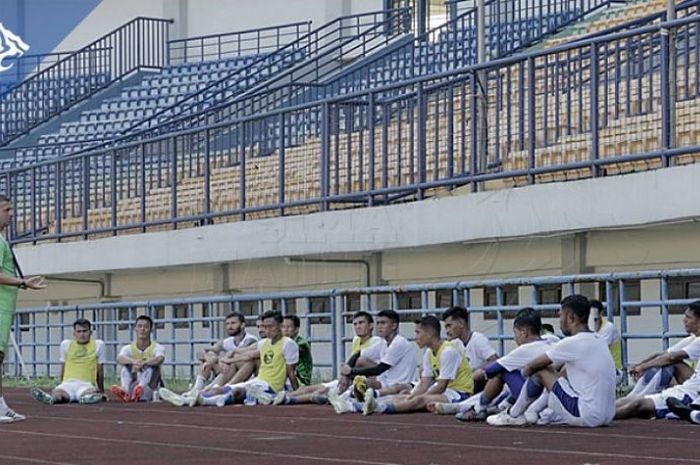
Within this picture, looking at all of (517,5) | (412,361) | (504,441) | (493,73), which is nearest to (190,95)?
(517,5)

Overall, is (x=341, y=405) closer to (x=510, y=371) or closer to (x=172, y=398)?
(x=510, y=371)

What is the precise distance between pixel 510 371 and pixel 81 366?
8.07 metres

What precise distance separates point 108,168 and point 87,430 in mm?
13971

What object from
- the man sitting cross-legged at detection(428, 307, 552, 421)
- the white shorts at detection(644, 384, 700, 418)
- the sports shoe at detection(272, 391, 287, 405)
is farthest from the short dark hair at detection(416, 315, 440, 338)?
the sports shoe at detection(272, 391, 287, 405)

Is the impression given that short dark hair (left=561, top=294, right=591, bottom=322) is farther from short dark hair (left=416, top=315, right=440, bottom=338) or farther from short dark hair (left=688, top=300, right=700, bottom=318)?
short dark hair (left=416, top=315, right=440, bottom=338)

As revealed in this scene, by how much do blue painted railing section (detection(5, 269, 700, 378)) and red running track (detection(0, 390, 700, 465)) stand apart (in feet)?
9.54

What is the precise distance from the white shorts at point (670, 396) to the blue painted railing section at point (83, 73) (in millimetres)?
27942

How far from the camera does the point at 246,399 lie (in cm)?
1925

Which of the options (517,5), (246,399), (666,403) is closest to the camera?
(666,403)

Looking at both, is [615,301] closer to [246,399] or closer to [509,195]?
[509,195]

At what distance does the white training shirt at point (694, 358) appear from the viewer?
14812 mm

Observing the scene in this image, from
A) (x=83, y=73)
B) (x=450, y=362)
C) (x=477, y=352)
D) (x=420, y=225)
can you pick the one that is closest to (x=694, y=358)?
(x=450, y=362)

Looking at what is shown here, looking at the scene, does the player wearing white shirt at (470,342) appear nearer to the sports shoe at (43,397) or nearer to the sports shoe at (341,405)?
the sports shoe at (341,405)

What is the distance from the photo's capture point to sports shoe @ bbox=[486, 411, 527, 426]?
14125 millimetres
